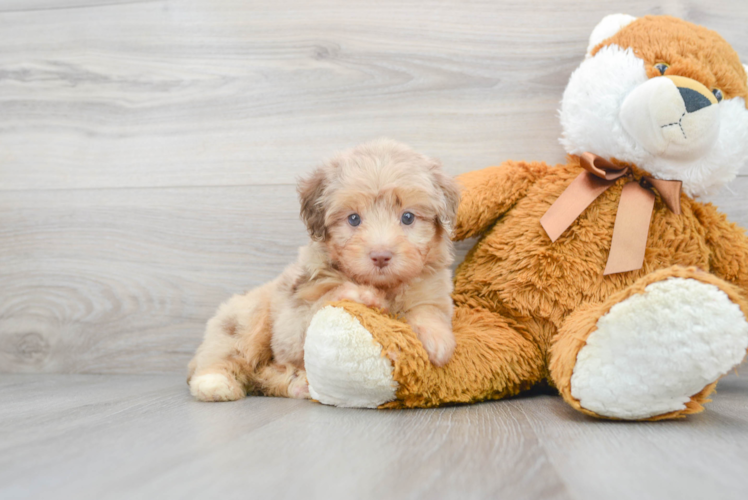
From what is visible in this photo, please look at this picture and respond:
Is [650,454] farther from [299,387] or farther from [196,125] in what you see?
[196,125]

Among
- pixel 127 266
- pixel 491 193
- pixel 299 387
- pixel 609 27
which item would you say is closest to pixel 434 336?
pixel 299 387

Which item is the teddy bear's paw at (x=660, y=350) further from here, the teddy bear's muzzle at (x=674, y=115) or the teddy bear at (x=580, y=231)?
the teddy bear's muzzle at (x=674, y=115)

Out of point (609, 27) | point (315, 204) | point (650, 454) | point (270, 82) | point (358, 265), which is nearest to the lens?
point (650, 454)

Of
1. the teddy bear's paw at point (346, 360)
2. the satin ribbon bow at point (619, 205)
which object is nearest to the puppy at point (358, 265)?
the teddy bear's paw at point (346, 360)

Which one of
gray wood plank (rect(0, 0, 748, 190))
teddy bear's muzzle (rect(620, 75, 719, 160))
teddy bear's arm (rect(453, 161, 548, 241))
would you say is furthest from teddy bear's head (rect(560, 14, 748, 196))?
gray wood plank (rect(0, 0, 748, 190))

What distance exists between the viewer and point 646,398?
120 cm

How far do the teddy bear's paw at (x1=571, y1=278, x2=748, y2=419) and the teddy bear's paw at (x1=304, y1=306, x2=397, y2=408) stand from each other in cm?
44

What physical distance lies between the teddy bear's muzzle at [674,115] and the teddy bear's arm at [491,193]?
0.33m

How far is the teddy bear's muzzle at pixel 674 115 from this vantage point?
150 centimetres

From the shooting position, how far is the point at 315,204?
1522mm

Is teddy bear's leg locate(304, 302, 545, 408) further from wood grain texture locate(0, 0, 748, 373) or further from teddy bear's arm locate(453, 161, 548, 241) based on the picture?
wood grain texture locate(0, 0, 748, 373)

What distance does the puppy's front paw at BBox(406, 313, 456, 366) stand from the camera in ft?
4.60

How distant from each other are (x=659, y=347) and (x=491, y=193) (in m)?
0.72

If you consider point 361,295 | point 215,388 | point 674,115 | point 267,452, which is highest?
point 674,115
